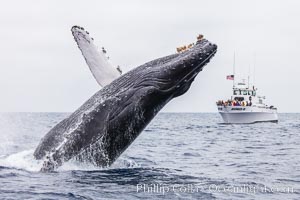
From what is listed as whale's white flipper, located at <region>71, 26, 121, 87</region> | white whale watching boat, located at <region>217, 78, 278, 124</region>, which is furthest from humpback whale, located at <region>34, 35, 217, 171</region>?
white whale watching boat, located at <region>217, 78, 278, 124</region>

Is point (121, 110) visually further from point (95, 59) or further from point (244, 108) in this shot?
point (244, 108)

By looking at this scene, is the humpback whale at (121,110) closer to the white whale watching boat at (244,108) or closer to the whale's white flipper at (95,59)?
the whale's white flipper at (95,59)

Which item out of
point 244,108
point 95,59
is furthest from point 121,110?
point 244,108

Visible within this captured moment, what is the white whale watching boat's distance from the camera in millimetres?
63406

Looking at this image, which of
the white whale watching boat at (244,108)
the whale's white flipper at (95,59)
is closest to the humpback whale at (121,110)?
the whale's white flipper at (95,59)

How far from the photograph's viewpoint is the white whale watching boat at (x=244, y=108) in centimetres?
6341

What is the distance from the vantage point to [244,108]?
6325 cm

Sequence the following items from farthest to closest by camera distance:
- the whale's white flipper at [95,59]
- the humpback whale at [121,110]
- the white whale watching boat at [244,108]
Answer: the white whale watching boat at [244,108]
the whale's white flipper at [95,59]
the humpback whale at [121,110]

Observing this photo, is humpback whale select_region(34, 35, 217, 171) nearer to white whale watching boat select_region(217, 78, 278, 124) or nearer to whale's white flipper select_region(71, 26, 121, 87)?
whale's white flipper select_region(71, 26, 121, 87)

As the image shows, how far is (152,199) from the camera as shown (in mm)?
6621

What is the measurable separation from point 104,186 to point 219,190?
170 centimetres

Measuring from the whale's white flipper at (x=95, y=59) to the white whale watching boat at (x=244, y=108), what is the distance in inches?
2174

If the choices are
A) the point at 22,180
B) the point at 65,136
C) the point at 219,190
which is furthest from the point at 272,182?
the point at 22,180

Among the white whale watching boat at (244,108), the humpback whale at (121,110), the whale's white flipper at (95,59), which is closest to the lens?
the humpback whale at (121,110)
